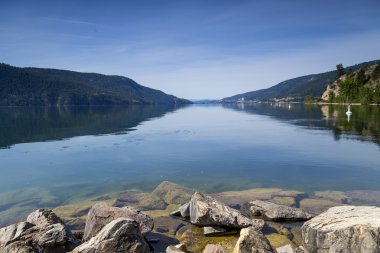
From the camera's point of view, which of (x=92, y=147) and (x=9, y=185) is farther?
(x=92, y=147)

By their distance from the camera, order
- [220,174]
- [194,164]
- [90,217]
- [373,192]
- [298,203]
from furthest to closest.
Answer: [194,164] < [220,174] < [373,192] < [298,203] < [90,217]

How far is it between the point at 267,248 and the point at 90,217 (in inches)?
393

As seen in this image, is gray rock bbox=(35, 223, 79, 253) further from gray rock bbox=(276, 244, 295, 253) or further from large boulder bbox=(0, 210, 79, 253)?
gray rock bbox=(276, 244, 295, 253)

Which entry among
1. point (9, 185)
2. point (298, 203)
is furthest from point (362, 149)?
point (9, 185)

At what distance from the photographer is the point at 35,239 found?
15.2 metres

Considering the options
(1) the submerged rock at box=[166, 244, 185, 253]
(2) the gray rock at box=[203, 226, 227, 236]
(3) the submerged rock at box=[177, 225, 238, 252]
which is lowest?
(3) the submerged rock at box=[177, 225, 238, 252]

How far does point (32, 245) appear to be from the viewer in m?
14.7

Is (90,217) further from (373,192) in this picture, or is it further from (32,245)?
(373,192)

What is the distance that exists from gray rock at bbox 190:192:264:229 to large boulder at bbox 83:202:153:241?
3072mm

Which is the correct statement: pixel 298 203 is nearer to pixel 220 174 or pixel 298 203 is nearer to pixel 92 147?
pixel 220 174

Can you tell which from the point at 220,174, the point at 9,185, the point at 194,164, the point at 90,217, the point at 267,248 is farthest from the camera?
the point at 194,164

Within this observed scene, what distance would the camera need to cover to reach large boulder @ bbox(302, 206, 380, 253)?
1262 centimetres

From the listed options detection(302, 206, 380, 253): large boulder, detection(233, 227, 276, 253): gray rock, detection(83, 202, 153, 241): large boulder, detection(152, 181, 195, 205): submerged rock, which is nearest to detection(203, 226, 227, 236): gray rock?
detection(83, 202, 153, 241): large boulder

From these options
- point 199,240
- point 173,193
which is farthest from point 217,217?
point 173,193
